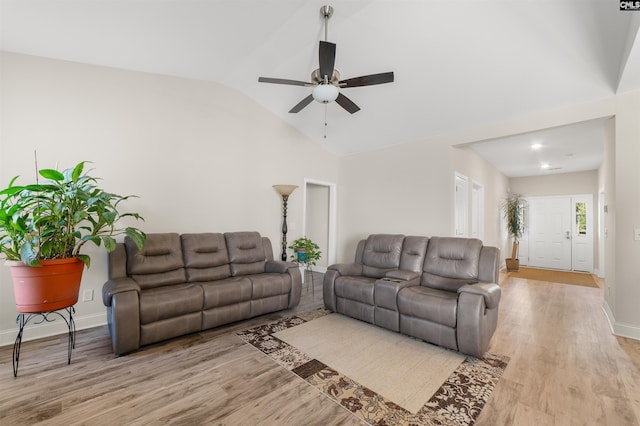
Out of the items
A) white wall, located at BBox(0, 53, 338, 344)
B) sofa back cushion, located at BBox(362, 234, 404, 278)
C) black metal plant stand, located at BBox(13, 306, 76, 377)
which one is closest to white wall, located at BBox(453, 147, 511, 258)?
sofa back cushion, located at BBox(362, 234, 404, 278)

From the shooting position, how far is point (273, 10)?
98.3 inches

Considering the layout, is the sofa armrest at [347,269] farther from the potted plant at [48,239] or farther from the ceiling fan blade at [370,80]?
the potted plant at [48,239]

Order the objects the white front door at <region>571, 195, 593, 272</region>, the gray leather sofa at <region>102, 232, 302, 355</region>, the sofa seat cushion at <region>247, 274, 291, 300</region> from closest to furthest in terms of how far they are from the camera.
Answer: the gray leather sofa at <region>102, 232, 302, 355</region> → the sofa seat cushion at <region>247, 274, 291, 300</region> → the white front door at <region>571, 195, 593, 272</region>

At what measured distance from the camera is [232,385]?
1971 millimetres

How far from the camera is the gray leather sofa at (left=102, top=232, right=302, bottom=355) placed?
240 centimetres

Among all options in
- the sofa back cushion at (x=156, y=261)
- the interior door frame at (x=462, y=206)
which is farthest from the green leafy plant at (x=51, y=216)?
the interior door frame at (x=462, y=206)

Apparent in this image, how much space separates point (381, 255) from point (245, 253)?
6.06 ft

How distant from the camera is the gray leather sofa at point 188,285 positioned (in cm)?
240

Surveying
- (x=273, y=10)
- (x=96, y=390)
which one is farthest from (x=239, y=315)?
(x=273, y=10)

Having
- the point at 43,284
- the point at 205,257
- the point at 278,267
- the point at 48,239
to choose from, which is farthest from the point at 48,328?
the point at 278,267

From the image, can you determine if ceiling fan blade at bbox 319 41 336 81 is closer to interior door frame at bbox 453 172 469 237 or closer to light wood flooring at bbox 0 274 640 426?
light wood flooring at bbox 0 274 640 426

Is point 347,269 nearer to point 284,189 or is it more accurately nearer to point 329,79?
point 284,189

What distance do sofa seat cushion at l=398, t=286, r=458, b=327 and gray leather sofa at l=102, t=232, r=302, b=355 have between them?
1.39m

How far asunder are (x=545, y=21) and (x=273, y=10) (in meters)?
2.40
